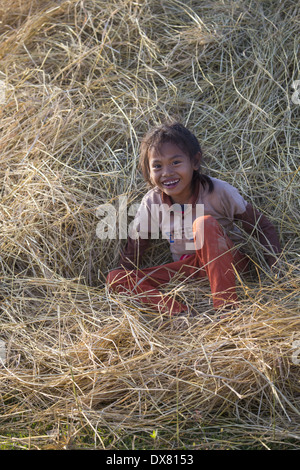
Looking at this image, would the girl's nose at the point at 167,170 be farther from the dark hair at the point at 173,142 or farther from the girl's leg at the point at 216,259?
the girl's leg at the point at 216,259

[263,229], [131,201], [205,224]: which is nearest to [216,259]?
[205,224]

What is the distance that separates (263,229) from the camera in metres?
2.73

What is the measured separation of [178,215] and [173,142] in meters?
0.36

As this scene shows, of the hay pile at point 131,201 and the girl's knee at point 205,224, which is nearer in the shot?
the hay pile at point 131,201

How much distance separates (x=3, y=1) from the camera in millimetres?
4031

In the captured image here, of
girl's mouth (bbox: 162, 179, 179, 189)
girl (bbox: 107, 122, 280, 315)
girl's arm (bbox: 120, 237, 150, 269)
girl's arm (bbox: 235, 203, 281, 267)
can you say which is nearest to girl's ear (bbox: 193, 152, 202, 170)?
girl (bbox: 107, 122, 280, 315)

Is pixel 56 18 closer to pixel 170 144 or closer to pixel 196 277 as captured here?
pixel 170 144

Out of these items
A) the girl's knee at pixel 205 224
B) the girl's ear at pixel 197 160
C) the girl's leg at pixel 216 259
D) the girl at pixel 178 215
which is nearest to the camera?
the girl's leg at pixel 216 259

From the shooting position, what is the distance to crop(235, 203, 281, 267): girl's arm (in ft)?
8.82

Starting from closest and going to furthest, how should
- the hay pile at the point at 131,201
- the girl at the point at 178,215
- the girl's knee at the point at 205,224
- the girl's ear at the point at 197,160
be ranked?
the hay pile at the point at 131,201, the girl's knee at the point at 205,224, the girl at the point at 178,215, the girl's ear at the point at 197,160

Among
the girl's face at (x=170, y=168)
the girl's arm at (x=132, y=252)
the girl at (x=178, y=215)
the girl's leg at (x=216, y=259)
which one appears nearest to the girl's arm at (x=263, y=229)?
the girl at (x=178, y=215)

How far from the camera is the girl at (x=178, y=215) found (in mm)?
2678

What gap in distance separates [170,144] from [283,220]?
2.22 ft

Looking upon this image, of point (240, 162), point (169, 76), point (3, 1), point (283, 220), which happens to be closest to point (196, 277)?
point (283, 220)
